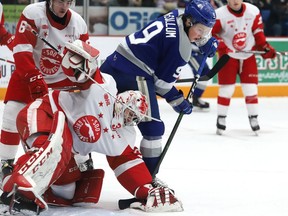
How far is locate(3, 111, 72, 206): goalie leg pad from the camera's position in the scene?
10.4ft

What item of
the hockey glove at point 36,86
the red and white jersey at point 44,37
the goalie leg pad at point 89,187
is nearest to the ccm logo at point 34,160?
the goalie leg pad at point 89,187

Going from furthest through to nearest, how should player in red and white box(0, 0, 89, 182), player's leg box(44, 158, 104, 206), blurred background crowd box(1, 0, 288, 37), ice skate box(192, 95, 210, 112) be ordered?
blurred background crowd box(1, 0, 288, 37)
ice skate box(192, 95, 210, 112)
player in red and white box(0, 0, 89, 182)
player's leg box(44, 158, 104, 206)

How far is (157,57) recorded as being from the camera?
392 centimetres

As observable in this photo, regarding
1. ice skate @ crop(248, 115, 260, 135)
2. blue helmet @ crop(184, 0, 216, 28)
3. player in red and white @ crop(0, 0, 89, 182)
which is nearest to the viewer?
blue helmet @ crop(184, 0, 216, 28)

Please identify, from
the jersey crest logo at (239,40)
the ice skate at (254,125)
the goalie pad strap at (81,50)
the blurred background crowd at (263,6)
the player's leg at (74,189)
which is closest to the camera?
the goalie pad strap at (81,50)

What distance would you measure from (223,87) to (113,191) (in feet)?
7.83

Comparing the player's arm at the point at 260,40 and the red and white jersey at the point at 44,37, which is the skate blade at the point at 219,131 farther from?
the red and white jersey at the point at 44,37

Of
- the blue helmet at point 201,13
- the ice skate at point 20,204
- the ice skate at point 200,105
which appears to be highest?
the blue helmet at point 201,13

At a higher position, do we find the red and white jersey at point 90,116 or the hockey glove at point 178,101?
the red and white jersey at point 90,116

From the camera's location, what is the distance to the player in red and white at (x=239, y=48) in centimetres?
621

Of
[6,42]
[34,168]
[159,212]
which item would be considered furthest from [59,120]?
[6,42]

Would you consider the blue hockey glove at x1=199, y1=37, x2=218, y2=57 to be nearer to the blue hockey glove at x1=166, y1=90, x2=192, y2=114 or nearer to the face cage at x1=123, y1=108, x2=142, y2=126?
the blue hockey glove at x1=166, y1=90, x2=192, y2=114

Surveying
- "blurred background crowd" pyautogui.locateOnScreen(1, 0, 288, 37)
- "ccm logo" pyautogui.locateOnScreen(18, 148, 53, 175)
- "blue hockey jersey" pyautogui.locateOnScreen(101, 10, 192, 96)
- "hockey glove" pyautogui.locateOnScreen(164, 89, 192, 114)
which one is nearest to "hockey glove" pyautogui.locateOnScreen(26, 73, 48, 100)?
"blue hockey jersey" pyautogui.locateOnScreen(101, 10, 192, 96)

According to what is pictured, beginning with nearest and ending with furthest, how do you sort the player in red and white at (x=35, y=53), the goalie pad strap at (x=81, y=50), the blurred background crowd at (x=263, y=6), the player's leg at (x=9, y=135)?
1. the goalie pad strap at (x=81, y=50)
2. the player in red and white at (x=35, y=53)
3. the player's leg at (x=9, y=135)
4. the blurred background crowd at (x=263, y=6)
